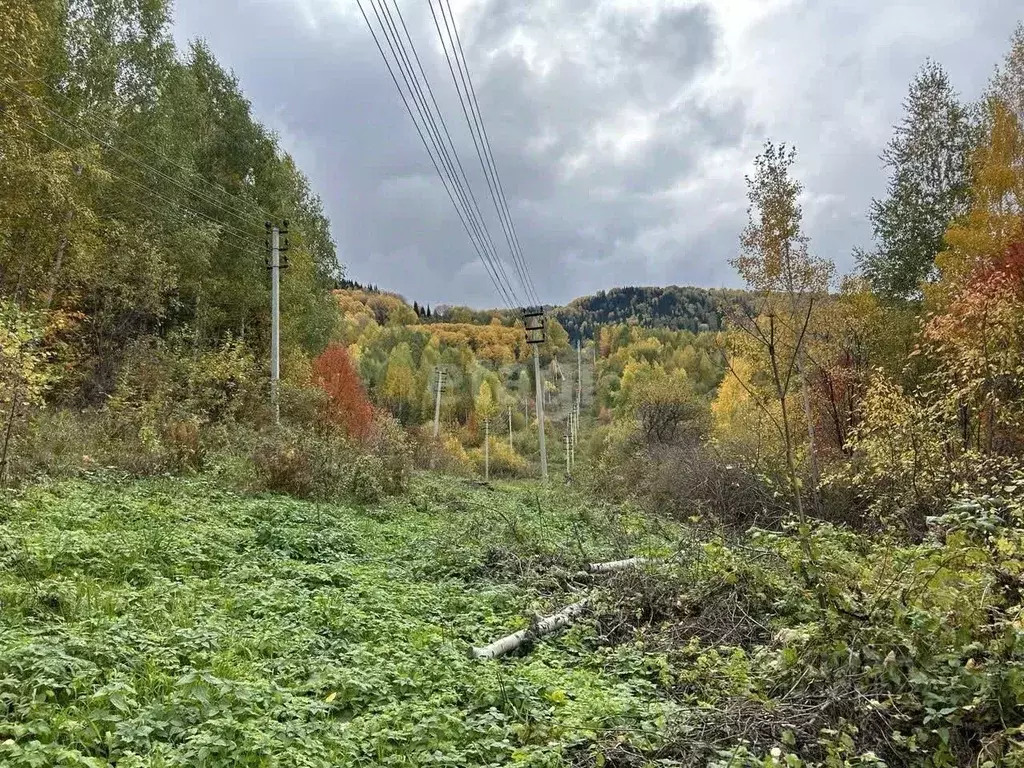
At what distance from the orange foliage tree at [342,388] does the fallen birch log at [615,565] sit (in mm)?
18235

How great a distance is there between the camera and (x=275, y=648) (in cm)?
453

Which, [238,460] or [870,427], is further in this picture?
[238,460]

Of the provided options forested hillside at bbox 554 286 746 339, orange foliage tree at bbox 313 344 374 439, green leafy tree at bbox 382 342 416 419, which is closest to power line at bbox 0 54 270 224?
orange foliage tree at bbox 313 344 374 439

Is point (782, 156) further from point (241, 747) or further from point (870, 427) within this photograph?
point (241, 747)

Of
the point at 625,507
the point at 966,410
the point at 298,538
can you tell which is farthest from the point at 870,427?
the point at 298,538

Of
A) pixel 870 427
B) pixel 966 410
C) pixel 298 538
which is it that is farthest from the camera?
Answer: pixel 870 427

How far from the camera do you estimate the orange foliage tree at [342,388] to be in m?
25.9

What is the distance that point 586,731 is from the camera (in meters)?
3.54

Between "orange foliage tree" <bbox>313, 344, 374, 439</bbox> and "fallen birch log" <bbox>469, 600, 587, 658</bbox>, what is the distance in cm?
1947

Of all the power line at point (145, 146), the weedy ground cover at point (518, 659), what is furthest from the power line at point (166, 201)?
the weedy ground cover at point (518, 659)

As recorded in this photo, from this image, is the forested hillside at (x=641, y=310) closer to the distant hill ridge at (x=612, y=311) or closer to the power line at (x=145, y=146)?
the distant hill ridge at (x=612, y=311)

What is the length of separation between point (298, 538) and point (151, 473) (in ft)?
17.3

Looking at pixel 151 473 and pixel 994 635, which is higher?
pixel 151 473

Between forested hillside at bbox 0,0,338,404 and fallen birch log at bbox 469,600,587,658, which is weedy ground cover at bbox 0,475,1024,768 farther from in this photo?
forested hillside at bbox 0,0,338,404
